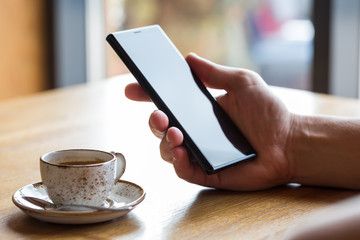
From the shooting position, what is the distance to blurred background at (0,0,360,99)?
7.13 feet

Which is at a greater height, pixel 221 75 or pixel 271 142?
pixel 221 75

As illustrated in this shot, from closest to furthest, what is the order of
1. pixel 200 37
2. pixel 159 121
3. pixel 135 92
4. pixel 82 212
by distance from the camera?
pixel 82 212 < pixel 159 121 < pixel 135 92 < pixel 200 37

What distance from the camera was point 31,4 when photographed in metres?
3.01

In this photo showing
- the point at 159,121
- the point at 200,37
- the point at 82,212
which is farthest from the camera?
the point at 200,37

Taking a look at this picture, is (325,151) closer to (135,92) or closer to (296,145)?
(296,145)

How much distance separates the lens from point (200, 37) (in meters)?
2.71

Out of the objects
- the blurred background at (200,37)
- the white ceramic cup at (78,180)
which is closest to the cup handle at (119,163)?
the white ceramic cup at (78,180)

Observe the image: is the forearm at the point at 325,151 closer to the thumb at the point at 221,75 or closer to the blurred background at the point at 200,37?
the thumb at the point at 221,75

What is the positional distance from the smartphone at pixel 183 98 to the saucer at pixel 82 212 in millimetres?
115

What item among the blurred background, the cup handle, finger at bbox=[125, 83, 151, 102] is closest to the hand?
finger at bbox=[125, 83, 151, 102]

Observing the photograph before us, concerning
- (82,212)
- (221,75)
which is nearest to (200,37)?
(221,75)

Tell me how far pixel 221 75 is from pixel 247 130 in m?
0.10

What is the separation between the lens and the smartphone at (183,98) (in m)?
0.87

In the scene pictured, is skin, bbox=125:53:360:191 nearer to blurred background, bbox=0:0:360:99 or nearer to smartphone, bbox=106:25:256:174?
smartphone, bbox=106:25:256:174
